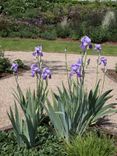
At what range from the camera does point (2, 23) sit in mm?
17578

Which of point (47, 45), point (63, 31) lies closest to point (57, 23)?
point (63, 31)

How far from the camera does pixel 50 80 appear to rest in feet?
35.2

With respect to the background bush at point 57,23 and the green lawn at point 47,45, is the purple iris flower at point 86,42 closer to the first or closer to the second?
the green lawn at point 47,45

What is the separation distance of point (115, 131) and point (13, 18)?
12.3m

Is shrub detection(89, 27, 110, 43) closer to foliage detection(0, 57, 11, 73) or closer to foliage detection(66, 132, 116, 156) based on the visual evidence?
foliage detection(0, 57, 11, 73)

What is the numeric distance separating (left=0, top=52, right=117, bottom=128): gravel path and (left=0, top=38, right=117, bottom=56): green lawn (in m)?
0.82

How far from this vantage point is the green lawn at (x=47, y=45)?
1481cm

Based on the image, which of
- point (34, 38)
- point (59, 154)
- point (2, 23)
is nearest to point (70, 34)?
point (34, 38)

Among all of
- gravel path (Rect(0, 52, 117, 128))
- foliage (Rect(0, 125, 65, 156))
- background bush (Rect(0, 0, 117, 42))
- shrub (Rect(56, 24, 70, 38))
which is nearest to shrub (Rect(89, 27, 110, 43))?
background bush (Rect(0, 0, 117, 42))

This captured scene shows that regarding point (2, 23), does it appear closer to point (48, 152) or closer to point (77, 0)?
point (77, 0)

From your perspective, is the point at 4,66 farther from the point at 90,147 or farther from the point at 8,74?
the point at 90,147

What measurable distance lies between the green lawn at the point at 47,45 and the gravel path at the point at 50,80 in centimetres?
82

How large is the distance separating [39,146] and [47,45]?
9768 millimetres

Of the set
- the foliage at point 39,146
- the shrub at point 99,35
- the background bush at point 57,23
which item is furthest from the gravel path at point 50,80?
the background bush at point 57,23
